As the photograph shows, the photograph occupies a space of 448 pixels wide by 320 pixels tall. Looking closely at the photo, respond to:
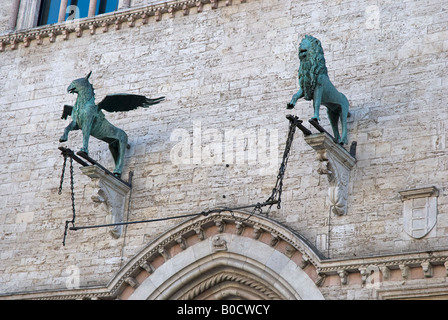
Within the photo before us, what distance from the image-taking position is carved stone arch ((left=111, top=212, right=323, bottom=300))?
13.6 meters

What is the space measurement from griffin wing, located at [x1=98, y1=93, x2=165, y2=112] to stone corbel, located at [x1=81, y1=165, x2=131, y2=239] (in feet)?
3.65

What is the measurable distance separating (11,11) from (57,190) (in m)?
3.81

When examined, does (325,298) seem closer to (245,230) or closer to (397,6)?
(245,230)

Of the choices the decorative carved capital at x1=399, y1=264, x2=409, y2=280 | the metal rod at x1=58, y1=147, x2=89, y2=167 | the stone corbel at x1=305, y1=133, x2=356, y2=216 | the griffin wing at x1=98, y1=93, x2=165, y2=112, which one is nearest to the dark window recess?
the griffin wing at x1=98, y1=93, x2=165, y2=112

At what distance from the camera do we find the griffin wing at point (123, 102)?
15.4 m

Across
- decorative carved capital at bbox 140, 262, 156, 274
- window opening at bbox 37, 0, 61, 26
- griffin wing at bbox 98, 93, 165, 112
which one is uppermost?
window opening at bbox 37, 0, 61, 26

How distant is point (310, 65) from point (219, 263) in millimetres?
2941

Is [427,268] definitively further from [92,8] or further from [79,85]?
[92,8]

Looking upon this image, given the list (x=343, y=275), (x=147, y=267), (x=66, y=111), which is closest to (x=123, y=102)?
(x=66, y=111)

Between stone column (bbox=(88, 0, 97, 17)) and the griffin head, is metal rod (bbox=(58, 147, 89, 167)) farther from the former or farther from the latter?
stone column (bbox=(88, 0, 97, 17))

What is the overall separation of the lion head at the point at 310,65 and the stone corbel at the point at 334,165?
2.19 ft

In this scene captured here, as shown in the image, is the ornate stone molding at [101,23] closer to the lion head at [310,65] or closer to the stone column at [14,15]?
the stone column at [14,15]

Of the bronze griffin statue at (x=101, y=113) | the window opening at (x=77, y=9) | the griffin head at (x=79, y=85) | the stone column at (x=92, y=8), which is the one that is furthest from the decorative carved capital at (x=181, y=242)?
the window opening at (x=77, y=9)

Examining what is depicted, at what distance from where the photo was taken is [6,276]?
15.5 m
